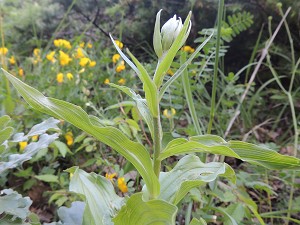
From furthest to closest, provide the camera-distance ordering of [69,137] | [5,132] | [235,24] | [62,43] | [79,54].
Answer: [62,43] < [79,54] < [235,24] < [69,137] < [5,132]

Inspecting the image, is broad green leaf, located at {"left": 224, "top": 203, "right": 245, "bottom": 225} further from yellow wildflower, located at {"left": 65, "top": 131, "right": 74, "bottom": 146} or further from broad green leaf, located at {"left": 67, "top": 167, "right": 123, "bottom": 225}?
yellow wildflower, located at {"left": 65, "top": 131, "right": 74, "bottom": 146}

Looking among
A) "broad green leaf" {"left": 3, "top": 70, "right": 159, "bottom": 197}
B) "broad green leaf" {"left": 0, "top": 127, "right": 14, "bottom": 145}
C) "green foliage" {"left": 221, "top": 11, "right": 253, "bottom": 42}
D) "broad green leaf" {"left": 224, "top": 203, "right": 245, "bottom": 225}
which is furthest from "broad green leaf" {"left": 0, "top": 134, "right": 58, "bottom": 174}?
"green foliage" {"left": 221, "top": 11, "right": 253, "bottom": 42}

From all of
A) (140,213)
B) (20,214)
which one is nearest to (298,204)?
(140,213)

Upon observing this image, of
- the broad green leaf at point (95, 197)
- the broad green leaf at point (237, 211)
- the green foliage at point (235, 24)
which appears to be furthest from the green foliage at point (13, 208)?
the green foliage at point (235, 24)

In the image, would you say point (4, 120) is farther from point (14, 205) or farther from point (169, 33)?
point (169, 33)

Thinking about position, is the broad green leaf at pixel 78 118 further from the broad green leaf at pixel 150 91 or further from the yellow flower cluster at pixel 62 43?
the yellow flower cluster at pixel 62 43

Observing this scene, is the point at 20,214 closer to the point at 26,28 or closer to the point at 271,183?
the point at 271,183

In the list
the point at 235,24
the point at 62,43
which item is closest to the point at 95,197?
the point at 235,24
